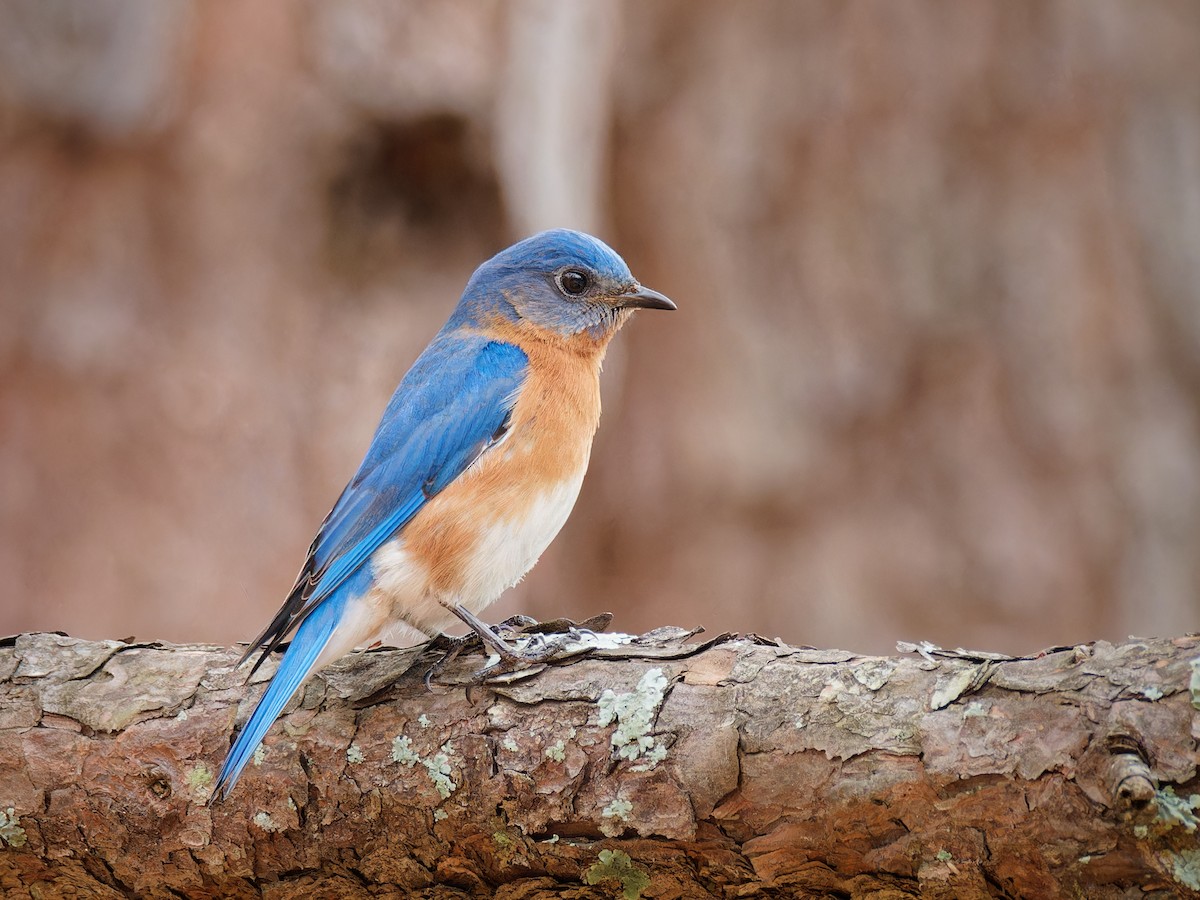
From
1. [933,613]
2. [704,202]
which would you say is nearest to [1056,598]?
[933,613]

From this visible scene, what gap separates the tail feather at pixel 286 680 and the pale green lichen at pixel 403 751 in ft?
0.91

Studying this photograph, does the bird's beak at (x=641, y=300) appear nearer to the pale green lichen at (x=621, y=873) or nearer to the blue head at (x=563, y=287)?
the blue head at (x=563, y=287)

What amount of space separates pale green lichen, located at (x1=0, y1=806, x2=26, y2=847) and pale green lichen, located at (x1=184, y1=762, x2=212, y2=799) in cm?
42

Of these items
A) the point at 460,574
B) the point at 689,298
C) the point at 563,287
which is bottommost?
the point at 460,574

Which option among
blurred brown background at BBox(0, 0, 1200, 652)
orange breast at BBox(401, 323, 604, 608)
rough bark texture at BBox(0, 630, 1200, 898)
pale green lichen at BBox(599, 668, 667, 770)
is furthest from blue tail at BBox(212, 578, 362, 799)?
blurred brown background at BBox(0, 0, 1200, 652)

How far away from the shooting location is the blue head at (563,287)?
4168mm

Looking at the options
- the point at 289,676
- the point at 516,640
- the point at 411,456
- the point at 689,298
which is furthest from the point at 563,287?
the point at 689,298

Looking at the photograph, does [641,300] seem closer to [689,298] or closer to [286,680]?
A: [286,680]

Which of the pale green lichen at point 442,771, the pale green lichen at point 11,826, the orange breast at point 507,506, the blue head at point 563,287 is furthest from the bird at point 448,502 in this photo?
the pale green lichen at point 11,826

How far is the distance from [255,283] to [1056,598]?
17.1 feet

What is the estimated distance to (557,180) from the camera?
289 inches

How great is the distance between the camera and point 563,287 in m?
4.19

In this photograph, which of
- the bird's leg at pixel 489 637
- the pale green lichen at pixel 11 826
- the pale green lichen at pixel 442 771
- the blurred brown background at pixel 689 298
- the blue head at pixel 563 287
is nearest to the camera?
the pale green lichen at pixel 442 771

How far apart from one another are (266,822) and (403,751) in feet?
1.17
